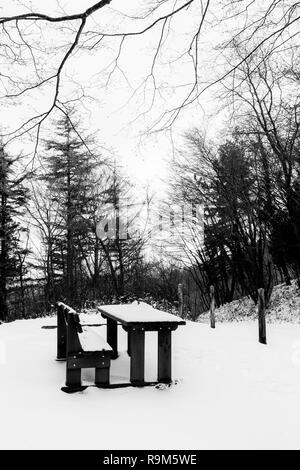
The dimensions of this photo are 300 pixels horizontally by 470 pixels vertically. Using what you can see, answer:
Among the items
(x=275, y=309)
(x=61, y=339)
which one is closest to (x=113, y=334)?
(x=61, y=339)

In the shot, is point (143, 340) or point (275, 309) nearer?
point (143, 340)

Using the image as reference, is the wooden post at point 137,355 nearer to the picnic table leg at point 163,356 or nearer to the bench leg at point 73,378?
the picnic table leg at point 163,356

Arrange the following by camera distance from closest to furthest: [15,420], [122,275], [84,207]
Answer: [15,420] < [122,275] < [84,207]

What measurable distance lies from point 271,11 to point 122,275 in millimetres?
14823

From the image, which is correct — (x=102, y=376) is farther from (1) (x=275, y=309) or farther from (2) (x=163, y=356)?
(1) (x=275, y=309)

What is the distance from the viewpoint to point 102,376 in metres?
4.23

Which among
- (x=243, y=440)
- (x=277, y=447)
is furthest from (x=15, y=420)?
(x=277, y=447)

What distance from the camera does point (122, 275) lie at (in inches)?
733

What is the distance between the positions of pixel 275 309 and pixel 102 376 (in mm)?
12919

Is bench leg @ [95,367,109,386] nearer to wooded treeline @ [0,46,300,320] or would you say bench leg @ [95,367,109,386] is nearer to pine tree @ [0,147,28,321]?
wooded treeline @ [0,46,300,320]

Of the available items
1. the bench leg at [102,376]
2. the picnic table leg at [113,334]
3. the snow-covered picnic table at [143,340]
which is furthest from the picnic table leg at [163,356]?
the picnic table leg at [113,334]

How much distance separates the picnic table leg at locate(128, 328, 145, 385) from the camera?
4.33m
